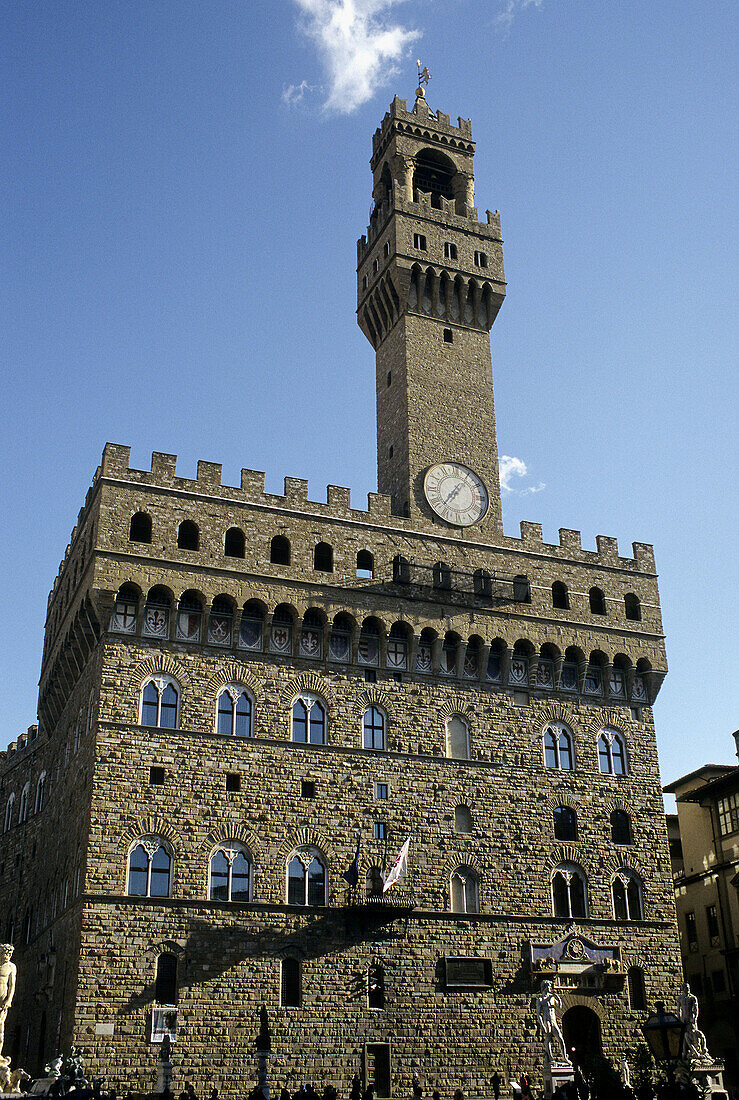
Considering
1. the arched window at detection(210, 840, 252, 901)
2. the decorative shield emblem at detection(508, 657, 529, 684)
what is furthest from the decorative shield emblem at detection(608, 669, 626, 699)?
the arched window at detection(210, 840, 252, 901)

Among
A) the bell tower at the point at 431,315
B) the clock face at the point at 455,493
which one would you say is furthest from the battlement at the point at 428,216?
the clock face at the point at 455,493

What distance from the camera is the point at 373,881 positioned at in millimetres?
38344

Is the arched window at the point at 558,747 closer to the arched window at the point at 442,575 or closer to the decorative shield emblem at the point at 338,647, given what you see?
the arched window at the point at 442,575

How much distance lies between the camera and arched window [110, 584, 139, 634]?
1496 inches

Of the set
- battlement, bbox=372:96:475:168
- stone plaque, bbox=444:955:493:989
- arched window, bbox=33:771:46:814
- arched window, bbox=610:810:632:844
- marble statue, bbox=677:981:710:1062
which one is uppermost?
battlement, bbox=372:96:475:168

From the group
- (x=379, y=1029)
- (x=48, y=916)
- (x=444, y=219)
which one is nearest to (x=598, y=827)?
(x=379, y=1029)

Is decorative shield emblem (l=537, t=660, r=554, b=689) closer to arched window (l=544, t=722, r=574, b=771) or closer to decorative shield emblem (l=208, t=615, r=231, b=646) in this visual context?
arched window (l=544, t=722, r=574, b=771)

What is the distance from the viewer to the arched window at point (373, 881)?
125ft

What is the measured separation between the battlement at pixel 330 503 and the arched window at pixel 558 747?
7064 millimetres

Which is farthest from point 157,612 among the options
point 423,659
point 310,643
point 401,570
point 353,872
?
point 353,872

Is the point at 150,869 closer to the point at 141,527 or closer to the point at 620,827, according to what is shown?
the point at 141,527

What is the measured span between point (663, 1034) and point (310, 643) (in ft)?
59.9

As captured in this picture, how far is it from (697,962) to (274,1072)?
2598 cm

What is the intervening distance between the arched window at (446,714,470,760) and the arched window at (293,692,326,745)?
5.00 metres
